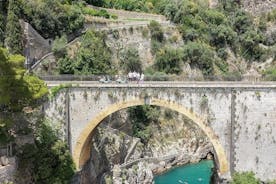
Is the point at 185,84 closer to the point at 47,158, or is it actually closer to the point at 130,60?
the point at 47,158

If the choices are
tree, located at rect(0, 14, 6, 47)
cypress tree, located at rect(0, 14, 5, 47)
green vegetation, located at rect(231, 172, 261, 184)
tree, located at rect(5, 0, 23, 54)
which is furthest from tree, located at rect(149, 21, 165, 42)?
green vegetation, located at rect(231, 172, 261, 184)

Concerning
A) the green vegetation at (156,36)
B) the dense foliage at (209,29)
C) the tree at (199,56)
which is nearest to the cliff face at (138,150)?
the tree at (199,56)

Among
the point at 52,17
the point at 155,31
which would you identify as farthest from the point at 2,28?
the point at 155,31

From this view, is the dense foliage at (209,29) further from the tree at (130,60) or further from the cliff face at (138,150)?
the cliff face at (138,150)

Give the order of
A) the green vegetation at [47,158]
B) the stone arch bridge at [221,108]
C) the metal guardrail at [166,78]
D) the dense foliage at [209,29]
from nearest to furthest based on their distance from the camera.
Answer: the green vegetation at [47,158]
the stone arch bridge at [221,108]
the metal guardrail at [166,78]
the dense foliage at [209,29]

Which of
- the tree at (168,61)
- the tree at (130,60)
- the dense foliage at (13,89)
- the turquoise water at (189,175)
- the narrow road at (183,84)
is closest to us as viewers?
the dense foliage at (13,89)

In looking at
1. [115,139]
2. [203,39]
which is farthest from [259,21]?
[115,139]

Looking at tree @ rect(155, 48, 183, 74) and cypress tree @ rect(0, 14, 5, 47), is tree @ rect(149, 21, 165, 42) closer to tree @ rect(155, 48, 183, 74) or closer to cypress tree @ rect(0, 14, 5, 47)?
tree @ rect(155, 48, 183, 74)
